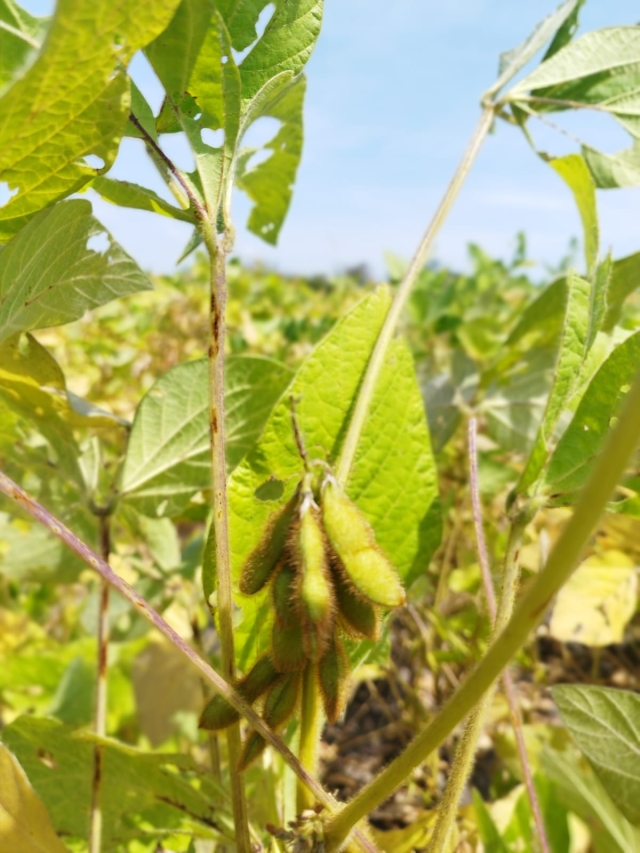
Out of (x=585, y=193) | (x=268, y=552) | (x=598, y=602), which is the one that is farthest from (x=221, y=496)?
(x=598, y=602)

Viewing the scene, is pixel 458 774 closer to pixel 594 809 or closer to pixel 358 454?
pixel 358 454

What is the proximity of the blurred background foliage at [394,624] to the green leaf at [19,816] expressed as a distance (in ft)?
0.59

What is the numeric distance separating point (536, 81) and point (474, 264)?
351cm

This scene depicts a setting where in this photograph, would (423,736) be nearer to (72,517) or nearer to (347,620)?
(347,620)

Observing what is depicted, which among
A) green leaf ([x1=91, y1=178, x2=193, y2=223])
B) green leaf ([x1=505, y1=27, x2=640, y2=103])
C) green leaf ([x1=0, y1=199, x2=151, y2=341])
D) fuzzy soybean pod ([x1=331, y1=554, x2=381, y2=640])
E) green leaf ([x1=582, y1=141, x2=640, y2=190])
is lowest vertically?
fuzzy soybean pod ([x1=331, y1=554, x2=381, y2=640])

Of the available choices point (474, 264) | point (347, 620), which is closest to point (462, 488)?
point (347, 620)

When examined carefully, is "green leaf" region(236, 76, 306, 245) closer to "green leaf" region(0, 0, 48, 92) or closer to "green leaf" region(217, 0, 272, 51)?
"green leaf" region(217, 0, 272, 51)

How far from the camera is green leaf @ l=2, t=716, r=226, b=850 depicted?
80 cm

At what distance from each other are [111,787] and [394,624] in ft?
5.89

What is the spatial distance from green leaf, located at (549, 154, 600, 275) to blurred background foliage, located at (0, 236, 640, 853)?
219 millimetres

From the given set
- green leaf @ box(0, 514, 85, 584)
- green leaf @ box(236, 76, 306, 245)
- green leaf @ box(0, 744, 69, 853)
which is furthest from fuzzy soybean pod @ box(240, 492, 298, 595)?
green leaf @ box(0, 514, 85, 584)

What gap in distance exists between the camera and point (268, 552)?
0.54 metres

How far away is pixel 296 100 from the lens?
84 centimetres

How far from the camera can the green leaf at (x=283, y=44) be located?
2.04 feet
